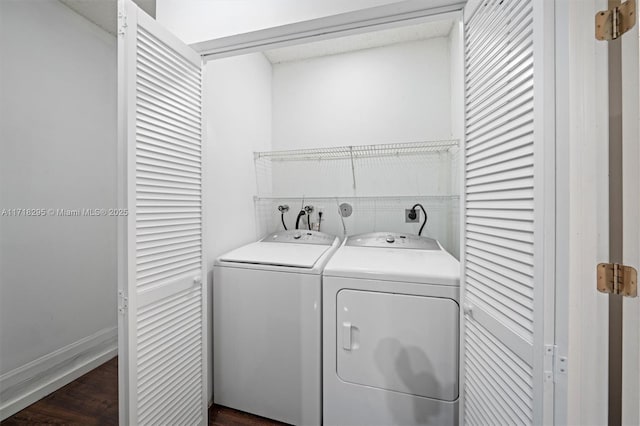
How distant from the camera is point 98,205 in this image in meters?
2.02

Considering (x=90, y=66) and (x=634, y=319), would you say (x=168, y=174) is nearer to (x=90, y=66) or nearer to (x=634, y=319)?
(x=90, y=66)

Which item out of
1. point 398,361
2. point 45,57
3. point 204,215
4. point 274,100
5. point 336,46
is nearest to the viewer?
point 398,361

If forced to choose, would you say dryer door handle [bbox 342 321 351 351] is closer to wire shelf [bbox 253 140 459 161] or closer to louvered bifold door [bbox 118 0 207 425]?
A: louvered bifold door [bbox 118 0 207 425]

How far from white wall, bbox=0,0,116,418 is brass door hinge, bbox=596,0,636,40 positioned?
2742mm

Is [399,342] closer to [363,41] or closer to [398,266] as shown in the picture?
[398,266]

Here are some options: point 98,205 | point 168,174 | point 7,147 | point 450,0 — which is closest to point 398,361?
point 168,174

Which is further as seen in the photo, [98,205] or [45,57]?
[98,205]

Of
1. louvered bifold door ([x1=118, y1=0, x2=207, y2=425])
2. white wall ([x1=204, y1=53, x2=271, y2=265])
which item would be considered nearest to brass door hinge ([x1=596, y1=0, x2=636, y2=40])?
louvered bifold door ([x1=118, y1=0, x2=207, y2=425])

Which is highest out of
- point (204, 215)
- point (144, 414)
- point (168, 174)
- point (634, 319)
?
point (168, 174)

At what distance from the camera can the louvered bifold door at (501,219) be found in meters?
0.79

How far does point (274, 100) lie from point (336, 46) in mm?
825

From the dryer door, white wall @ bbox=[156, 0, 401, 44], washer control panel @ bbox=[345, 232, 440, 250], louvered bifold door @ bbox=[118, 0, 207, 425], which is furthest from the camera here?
washer control panel @ bbox=[345, 232, 440, 250]

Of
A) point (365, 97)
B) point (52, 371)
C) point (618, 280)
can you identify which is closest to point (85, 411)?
point (52, 371)

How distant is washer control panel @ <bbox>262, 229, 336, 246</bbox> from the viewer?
7.25ft
